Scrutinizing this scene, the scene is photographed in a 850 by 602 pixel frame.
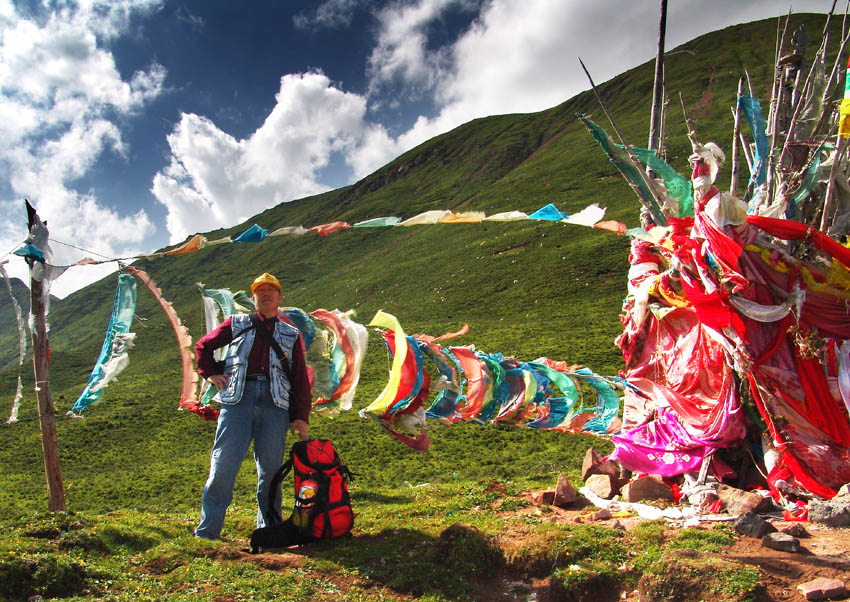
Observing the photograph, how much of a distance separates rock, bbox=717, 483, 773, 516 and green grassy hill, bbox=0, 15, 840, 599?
9.24ft

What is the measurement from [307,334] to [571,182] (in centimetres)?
7498

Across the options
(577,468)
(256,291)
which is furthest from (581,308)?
(256,291)

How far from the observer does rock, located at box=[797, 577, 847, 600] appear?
12.9 feet

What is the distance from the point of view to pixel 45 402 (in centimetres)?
652

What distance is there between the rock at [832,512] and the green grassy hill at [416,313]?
10.6 ft

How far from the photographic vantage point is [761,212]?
26.5ft

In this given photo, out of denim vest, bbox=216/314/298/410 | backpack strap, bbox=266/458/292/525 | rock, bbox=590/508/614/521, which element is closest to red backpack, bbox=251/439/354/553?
backpack strap, bbox=266/458/292/525

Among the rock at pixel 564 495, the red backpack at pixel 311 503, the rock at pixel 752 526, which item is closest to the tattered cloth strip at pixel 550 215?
the rock at pixel 564 495

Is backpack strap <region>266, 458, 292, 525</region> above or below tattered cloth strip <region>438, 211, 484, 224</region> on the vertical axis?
below

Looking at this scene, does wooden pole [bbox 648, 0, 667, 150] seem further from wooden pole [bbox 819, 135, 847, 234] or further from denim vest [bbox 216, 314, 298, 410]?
denim vest [bbox 216, 314, 298, 410]

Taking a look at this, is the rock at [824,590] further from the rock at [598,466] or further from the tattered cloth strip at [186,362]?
the tattered cloth strip at [186,362]

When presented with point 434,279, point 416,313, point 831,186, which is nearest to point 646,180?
point 831,186

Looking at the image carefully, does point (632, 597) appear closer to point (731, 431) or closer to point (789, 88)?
point (731, 431)

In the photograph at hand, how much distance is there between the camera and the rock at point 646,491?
7.52 meters
